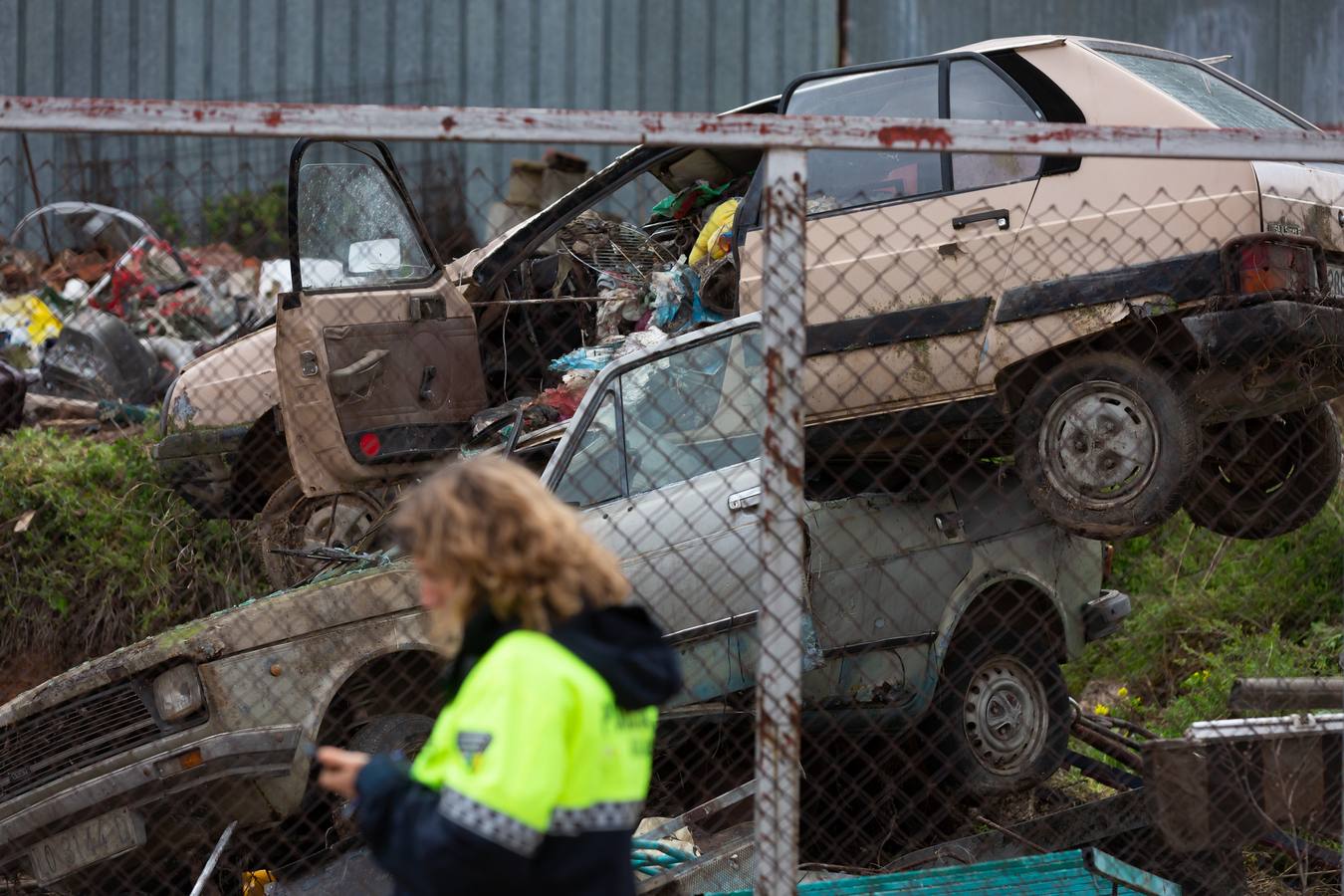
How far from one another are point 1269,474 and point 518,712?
14.4 ft

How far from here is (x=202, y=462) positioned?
668cm

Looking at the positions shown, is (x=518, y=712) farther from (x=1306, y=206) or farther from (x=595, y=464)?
(x=1306, y=206)

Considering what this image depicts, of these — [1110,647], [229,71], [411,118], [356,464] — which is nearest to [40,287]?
[229,71]

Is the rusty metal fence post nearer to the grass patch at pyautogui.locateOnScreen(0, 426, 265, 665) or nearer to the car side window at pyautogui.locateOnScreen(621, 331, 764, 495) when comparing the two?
the car side window at pyautogui.locateOnScreen(621, 331, 764, 495)

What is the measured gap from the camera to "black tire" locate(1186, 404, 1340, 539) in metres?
5.14

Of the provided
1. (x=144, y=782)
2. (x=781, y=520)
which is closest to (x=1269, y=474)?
(x=781, y=520)

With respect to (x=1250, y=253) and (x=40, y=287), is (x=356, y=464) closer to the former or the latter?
(x=1250, y=253)

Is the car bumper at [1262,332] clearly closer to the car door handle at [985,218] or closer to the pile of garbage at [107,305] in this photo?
the car door handle at [985,218]

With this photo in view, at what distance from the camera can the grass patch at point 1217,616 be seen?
21.0 ft

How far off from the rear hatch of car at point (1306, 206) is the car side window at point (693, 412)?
1677 mm

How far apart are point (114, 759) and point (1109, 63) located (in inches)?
159

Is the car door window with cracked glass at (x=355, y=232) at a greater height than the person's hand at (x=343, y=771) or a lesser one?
greater

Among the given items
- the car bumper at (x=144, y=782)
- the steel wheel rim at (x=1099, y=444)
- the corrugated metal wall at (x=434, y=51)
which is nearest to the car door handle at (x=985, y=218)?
the steel wheel rim at (x=1099, y=444)

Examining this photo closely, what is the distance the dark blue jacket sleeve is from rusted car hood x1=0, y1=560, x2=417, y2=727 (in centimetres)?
252
